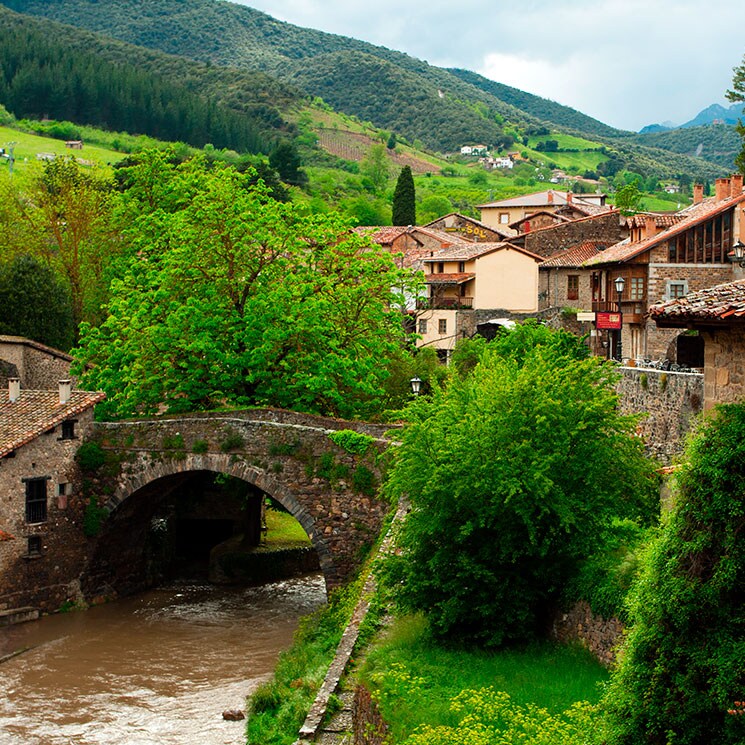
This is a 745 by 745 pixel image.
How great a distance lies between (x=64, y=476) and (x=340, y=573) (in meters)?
7.46

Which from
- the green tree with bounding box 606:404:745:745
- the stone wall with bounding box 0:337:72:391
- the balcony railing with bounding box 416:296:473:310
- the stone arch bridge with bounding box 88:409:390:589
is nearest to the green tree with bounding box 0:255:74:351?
the stone wall with bounding box 0:337:72:391

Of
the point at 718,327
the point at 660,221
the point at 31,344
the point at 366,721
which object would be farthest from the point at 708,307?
the point at 660,221

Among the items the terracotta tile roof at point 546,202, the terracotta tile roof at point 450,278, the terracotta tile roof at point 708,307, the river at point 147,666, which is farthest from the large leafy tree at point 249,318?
the terracotta tile roof at point 546,202

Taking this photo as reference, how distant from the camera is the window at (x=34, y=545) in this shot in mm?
28750

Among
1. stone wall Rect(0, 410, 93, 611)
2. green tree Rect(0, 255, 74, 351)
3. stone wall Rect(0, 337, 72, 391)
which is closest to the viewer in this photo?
stone wall Rect(0, 410, 93, 611)

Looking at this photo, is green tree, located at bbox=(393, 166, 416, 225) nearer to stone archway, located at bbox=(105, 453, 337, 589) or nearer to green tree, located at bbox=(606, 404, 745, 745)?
stone archway, located at bbox=(105, 453, 337, 589)

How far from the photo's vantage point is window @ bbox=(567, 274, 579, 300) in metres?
58.5

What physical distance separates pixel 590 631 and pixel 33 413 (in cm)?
1764

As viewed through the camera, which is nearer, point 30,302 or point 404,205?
point 30,302

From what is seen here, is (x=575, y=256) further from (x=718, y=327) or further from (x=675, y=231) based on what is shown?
(x=718, y=327)

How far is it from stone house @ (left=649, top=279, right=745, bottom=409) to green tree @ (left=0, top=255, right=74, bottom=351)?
3729 cm

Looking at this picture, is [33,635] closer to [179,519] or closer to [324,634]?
[324,634]

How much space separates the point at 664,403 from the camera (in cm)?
2377

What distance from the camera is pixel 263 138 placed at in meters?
148
